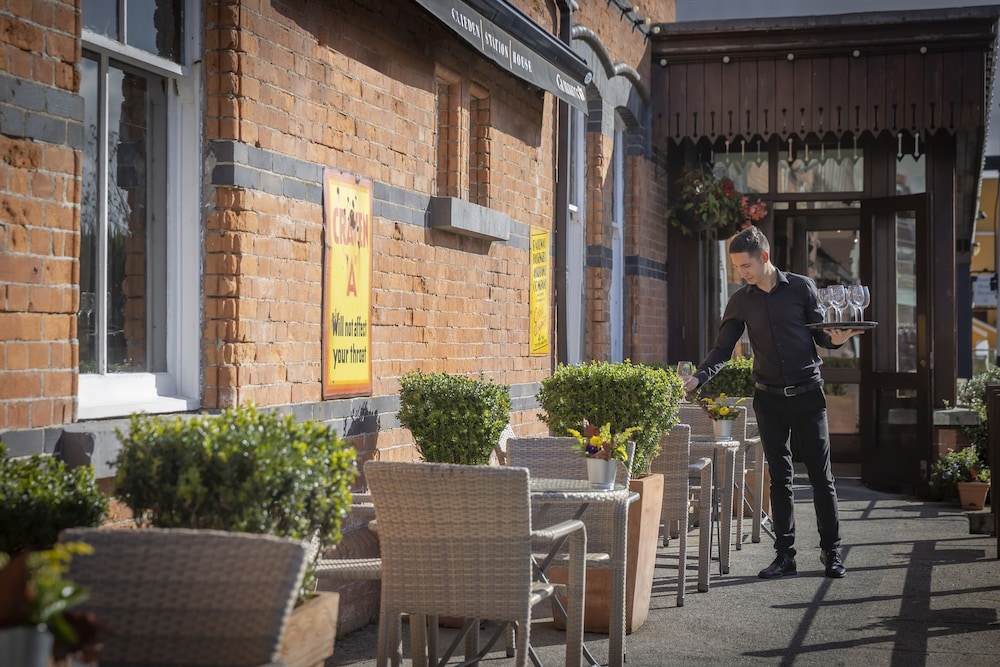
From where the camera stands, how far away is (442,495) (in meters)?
4.09

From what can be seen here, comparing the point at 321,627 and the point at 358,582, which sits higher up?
the point at 321,627

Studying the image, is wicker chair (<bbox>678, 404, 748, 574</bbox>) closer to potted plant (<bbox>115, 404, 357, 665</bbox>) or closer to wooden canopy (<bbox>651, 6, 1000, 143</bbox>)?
potted plant (<bbox>115, 404, 357, 665</bbox>)

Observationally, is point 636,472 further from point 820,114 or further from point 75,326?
point 820,114

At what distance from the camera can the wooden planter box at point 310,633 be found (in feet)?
9.77

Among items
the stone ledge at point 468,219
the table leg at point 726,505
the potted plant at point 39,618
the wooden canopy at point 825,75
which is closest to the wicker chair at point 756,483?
the table leg at point 726,505

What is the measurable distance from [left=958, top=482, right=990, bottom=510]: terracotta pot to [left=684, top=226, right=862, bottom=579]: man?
353 cm

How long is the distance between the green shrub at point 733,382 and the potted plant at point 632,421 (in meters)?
3.58

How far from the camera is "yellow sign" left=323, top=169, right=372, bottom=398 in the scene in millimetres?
5734

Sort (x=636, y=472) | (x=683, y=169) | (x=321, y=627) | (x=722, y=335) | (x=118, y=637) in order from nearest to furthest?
(x=118, y=637)
(x=321, y=627)
(x=636, y=472)
(x=722, y=335)
(x=683, y=169)

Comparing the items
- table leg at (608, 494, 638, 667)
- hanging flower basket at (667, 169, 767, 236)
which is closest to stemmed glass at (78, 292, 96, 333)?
table leg at (608, 494, 638, 667)

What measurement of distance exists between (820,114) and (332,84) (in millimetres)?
7340

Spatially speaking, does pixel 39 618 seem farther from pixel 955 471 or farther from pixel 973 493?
pixel 955 471

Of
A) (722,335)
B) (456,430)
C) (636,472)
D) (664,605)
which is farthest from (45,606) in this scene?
(722,335)

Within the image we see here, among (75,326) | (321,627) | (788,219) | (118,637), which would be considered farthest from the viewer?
(788,219)
